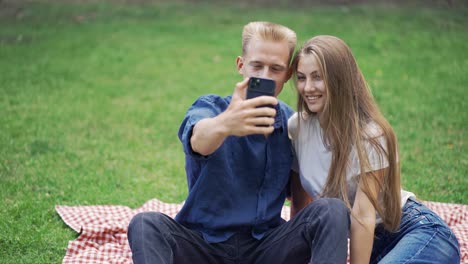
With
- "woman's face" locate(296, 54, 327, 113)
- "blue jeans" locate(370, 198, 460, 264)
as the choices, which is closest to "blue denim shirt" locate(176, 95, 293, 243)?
"woman's face" locate(296, 54, 327, 113)

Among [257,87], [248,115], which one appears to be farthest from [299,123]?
[248,115]

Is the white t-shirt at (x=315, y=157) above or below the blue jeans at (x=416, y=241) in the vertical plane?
above

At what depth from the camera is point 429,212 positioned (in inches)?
136

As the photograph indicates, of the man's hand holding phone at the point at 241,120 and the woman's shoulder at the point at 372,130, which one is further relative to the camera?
the woman's shoulder at the point at 372,130

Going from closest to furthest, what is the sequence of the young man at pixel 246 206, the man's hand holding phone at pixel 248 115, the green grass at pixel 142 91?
the man's hand holding phone at pixel 248 115 < the young man at pixel 246 206 < the green grass at pixel 142 91

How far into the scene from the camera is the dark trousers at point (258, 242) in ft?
9.45

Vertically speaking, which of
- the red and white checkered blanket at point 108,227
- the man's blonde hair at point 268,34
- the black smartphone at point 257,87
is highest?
the man's blonde hair at point 268,34

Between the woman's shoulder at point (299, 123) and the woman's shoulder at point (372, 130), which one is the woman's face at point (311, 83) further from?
the woman's shoulder at point (372, 130)

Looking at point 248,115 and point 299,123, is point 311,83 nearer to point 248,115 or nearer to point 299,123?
point 299,123

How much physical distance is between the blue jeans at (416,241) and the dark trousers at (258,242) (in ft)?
1.47

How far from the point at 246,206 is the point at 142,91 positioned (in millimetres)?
5201

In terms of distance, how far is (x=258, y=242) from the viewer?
3254 mm

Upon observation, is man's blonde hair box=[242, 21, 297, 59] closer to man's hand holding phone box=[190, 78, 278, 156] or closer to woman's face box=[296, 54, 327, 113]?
woman's face box=[296, 54, 327, 113]

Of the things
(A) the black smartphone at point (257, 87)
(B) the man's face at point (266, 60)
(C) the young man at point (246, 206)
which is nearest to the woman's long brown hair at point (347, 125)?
(B) the man's face at point (266, 60)
